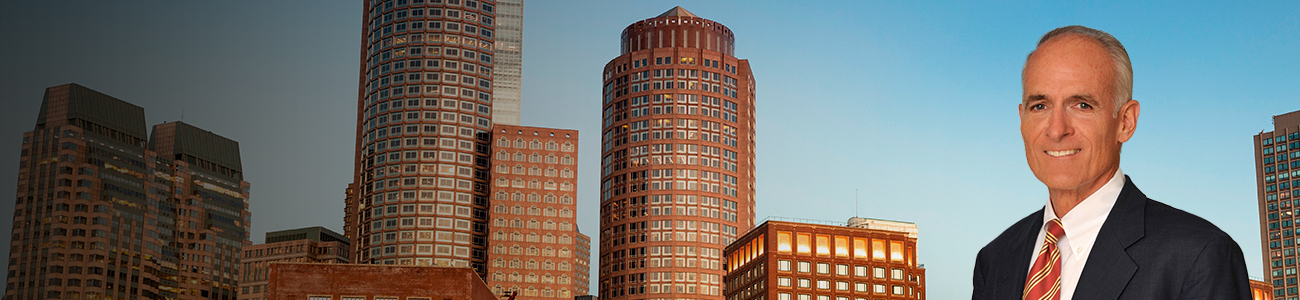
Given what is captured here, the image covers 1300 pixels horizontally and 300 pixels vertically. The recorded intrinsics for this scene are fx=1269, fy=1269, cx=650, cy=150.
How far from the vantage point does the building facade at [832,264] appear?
181 metres

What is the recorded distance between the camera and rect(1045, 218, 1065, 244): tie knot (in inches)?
178

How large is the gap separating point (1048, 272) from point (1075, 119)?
1.81ft

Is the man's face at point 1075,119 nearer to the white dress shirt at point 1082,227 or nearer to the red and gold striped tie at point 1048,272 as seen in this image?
the white dress shirt at point 1082,227

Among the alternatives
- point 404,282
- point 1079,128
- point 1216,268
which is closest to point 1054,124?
point 1079,128

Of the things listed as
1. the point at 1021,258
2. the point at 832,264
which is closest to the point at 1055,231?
the point at 1021,258

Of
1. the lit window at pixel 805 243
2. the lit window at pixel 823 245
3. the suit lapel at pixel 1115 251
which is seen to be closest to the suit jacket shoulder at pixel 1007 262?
the suit lapel at pixel 1115 251

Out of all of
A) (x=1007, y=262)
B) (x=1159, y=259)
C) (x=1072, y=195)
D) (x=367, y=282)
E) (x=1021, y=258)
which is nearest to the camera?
(x=1159, y=259)

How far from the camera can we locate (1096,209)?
449cm

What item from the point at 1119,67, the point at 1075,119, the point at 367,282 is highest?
the point at 367,282

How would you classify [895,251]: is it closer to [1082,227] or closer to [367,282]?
[367,282]

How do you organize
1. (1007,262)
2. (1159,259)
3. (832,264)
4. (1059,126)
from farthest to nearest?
(832,264) → (1007,262) → (1059,126) → (1159,259)

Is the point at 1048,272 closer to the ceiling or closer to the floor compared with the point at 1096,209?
closer to the floor

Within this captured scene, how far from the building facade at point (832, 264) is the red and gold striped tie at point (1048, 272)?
578 ft

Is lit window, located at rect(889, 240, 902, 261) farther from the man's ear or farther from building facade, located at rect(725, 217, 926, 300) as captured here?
the man's ear
